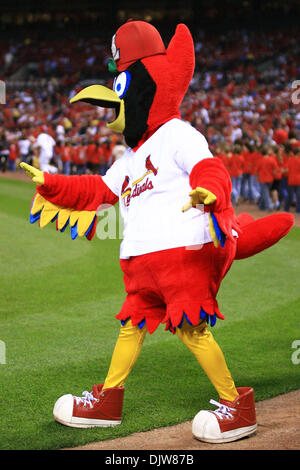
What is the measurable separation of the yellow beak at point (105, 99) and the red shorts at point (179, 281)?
→ 869 mm

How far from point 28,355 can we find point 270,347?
2145 millimetres

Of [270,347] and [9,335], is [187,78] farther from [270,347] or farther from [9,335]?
[9,335]

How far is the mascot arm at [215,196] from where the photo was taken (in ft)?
12.1

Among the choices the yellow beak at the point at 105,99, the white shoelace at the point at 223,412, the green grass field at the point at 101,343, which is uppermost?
the yellow beak at the point at 105,99

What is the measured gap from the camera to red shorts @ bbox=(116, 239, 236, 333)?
13.6ft

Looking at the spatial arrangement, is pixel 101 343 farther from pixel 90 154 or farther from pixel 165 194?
pixel 90 154

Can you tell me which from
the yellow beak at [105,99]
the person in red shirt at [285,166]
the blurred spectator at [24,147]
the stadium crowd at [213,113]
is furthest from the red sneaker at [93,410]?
the blurred spectator at [24,147]

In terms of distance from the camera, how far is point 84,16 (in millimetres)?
41938

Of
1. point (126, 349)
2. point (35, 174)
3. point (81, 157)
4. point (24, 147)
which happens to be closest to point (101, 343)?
point (126, 349)

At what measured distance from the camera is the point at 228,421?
13.7 ft

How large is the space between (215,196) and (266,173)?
12.6m

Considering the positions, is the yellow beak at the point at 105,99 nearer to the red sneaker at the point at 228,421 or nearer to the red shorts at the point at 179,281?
the red shorts at the point at 179,281

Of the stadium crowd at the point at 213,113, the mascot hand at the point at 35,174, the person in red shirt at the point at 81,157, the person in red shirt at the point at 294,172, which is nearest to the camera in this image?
the mascot hand at the point at 35,174

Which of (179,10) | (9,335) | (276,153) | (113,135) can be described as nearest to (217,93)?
(113,135)
